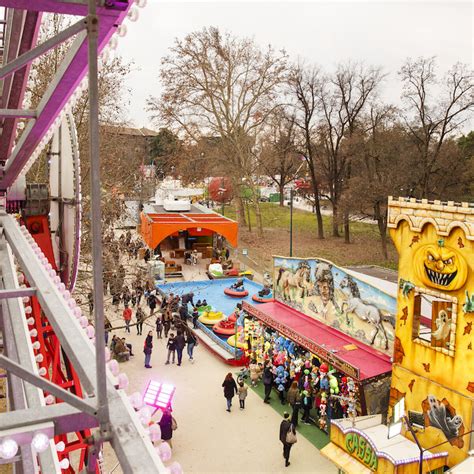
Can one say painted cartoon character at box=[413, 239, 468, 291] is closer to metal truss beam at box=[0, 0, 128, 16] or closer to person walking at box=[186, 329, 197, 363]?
person walking at box=[186, 329, 197, 363]

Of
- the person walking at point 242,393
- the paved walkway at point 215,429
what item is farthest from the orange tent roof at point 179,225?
the person walking at point 242,393

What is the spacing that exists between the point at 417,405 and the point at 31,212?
321 inches

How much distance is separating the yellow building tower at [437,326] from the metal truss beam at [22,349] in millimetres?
7379

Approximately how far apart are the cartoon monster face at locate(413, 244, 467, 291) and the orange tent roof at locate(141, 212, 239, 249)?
747 inches

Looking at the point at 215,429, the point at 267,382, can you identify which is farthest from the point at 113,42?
the point at 267,382

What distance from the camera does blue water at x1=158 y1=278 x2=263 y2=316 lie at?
2266cm

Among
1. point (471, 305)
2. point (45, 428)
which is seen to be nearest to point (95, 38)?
point (45, 428)

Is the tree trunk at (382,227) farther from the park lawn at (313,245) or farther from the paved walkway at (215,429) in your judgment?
the paved walkway at (215,429)

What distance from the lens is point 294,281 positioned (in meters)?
15.6

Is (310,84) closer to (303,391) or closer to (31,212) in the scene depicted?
(303,391)

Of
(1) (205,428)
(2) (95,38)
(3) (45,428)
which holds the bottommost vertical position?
(1) (205,428)

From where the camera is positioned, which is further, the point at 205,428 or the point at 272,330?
the point at 272,330

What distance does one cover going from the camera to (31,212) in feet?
23.2

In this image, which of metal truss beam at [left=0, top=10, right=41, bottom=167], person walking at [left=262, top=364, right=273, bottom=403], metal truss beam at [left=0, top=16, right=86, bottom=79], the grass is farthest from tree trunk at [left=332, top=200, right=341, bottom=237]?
metal truss beam at [left=0, top=16, right=86, bottom=79]
